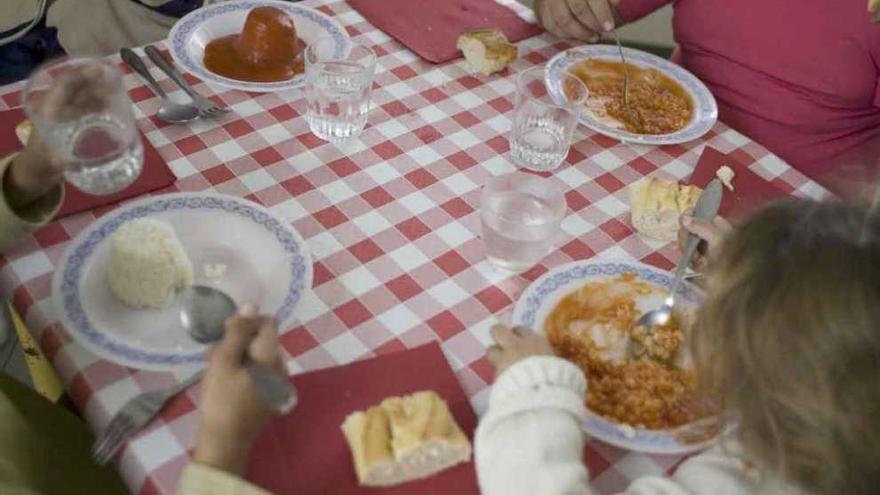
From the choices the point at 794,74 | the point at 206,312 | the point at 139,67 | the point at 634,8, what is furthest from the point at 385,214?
the point at 794,74

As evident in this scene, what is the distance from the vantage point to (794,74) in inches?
65.4

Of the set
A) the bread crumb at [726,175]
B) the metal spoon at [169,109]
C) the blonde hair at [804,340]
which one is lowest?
the bread crumb at [726,175]

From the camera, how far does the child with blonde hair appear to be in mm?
799

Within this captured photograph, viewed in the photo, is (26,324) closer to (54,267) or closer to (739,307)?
(54,267)

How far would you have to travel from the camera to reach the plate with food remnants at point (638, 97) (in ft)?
4.82

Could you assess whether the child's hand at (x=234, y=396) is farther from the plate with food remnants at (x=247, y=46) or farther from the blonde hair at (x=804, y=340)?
the plate with food remnants at (x=247, y=46)

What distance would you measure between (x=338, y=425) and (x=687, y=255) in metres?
0.56

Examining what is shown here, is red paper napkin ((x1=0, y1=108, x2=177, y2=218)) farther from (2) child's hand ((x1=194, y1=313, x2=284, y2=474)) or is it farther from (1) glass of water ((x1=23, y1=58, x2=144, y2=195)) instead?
(2) child's hand ((x1=194, y1=313, x2=284, y2=474))

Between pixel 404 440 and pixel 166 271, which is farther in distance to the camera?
pixel 166 271

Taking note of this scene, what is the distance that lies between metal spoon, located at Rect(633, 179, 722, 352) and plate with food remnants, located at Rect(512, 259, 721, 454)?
13 mm

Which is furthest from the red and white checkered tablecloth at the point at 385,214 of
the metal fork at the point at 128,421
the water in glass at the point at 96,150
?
the water in glass at the point at 96,150

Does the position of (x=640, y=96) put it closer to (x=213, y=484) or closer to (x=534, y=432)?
(x=534, y=432)

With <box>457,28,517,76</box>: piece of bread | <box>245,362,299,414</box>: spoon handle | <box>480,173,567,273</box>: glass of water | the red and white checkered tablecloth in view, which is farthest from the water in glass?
<box>457,28,517,76</box>: piece of bread

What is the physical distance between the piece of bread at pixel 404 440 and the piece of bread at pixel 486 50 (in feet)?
2.69
